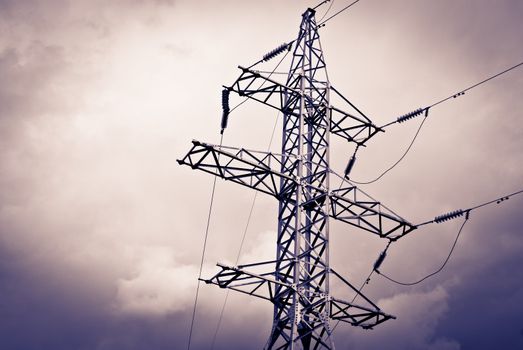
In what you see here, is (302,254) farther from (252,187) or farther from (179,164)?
(179,164)

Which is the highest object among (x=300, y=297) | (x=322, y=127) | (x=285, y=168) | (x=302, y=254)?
(x=322, y=127)

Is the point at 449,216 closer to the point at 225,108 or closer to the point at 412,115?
the point at 412,115

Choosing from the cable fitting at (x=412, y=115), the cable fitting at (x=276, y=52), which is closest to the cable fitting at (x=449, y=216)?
the cable fitting at (x=412, y=115)

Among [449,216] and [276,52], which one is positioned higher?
[276,52]

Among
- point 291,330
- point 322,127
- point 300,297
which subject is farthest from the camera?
point 322,127

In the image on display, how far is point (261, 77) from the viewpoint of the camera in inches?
847

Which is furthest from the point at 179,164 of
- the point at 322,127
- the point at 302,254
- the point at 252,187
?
the point at 322,127

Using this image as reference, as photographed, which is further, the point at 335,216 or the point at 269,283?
the point at 335,216

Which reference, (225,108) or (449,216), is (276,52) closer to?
(225,108)

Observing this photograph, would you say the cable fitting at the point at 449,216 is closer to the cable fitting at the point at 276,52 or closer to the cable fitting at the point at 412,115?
the cable fitting at the point at 412,115

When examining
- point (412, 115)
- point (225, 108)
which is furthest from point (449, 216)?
point (225, 108)

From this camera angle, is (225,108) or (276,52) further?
(276,52)

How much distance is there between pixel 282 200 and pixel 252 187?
5.76 feet

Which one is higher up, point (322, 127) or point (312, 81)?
point (312, 81)
